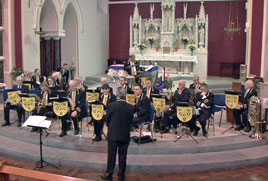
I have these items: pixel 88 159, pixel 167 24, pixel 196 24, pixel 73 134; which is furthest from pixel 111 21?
pixel 88 159

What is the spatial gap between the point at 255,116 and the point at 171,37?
9386mm

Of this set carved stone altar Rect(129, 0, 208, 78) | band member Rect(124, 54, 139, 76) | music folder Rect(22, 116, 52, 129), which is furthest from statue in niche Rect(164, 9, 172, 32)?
music folder Rect(22, 116, 52, 129)

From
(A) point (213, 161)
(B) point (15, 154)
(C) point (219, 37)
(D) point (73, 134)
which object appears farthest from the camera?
(C) point (219, 37)

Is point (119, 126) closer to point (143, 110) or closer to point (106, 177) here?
point (106, 177)

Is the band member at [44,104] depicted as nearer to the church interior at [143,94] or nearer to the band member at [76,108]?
the church interior at [143,94]

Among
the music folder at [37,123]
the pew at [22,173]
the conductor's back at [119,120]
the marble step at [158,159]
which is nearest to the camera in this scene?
the pew at [22,173]

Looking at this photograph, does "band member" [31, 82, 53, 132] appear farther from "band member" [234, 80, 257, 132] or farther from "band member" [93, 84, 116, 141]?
"band member" [234, 80, 257, 132]

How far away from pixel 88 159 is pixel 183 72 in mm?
9964

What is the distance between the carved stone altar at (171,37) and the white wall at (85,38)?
1788 millimetres

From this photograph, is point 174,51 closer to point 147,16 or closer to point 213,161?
point 147,16

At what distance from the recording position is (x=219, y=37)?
1742 centimetres

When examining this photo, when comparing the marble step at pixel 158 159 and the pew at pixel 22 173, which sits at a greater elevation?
the pew at pixel 22 173

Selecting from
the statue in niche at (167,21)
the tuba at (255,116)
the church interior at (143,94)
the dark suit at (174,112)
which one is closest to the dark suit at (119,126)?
the church interior at (143,94)

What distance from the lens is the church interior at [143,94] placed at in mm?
6773
